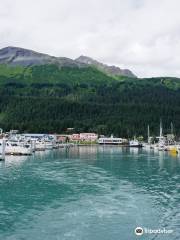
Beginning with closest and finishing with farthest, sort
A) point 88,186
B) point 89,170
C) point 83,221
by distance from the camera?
point 83,221 < point 88,186 < point 89,170

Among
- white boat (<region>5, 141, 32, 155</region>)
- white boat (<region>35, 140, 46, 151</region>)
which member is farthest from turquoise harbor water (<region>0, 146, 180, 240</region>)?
white boat (<region>35, 140, 46, 151</region>)

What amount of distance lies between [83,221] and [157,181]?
90.6 ft

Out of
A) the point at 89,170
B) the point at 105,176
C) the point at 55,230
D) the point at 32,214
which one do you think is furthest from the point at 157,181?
the point at 55,230

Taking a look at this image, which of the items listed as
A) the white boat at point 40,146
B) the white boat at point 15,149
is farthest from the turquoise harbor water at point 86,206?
the white boat at point 40,146

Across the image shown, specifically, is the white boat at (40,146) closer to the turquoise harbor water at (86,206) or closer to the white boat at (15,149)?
the white boat at (15,149)

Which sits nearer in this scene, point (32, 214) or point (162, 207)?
point (32, 214)

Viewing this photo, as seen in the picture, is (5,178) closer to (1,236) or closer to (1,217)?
(1,217)

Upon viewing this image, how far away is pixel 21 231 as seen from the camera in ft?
108

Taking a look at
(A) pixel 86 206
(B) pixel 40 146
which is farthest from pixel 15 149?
(A) pixel 86 206

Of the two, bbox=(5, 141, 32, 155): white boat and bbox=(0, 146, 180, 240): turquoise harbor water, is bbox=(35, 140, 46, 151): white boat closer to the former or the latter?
bbox=(5, 141, 32, 155): white boat

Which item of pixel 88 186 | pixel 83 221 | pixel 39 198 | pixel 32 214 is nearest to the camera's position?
pixel 83 221

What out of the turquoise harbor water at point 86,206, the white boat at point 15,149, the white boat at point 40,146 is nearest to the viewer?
the turquoise harbor water at point 86,206

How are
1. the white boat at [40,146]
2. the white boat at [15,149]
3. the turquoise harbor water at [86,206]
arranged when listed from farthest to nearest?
the white boat at [40,146]
the white boat at [15,149]
the turquoise harbor water at [86,206]

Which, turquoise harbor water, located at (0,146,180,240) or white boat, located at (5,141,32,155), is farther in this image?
white boat, located at (5,141,32,155)
